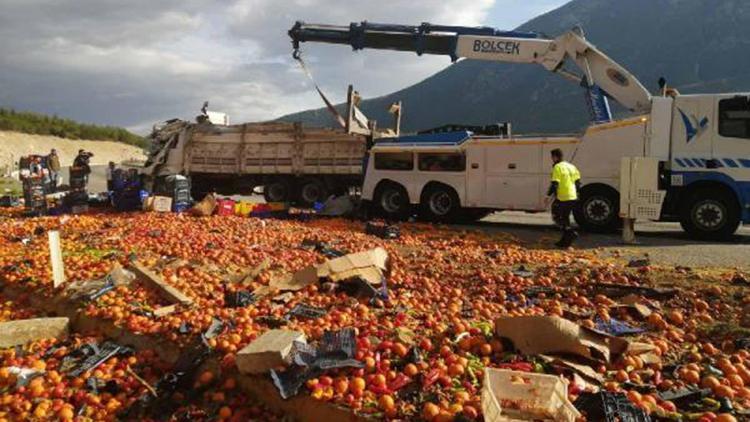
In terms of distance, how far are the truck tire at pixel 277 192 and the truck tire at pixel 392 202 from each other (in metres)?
4.57

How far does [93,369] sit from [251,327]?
142cm

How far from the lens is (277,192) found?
2019 cm

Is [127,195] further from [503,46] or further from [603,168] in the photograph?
[603,168]

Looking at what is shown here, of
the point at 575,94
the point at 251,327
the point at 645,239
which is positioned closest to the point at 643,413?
the point at 251,327

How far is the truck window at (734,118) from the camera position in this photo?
39.3ft

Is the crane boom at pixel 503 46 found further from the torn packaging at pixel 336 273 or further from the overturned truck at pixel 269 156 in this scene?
the torn packaging at pixel 336 273

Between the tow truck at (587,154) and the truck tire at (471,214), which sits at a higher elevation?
the tow truck at (587,154)

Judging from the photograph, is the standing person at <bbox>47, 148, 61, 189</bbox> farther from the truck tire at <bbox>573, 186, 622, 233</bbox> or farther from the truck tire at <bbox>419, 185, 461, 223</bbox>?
the truck tire at <bbox>573, 186, 622, 233</bbox>

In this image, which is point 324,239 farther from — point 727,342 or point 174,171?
point 174,171

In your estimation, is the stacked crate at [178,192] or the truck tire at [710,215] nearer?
the truck tire at [710,215]

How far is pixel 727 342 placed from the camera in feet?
17.4

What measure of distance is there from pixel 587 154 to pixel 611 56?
5127 inches

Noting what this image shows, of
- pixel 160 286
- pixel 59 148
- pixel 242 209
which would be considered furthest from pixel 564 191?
pixel 59 148

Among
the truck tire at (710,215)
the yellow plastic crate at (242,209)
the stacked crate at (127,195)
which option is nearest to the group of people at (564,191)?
the truck tire at (710,215)
